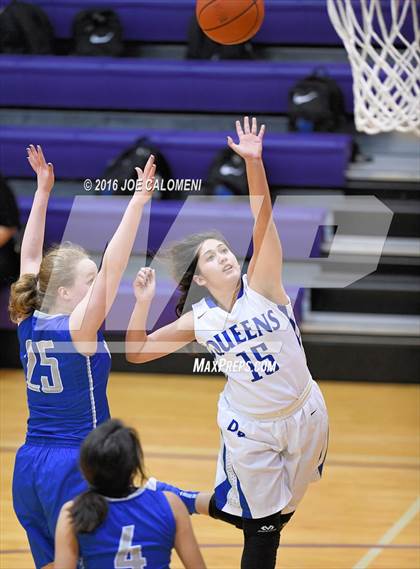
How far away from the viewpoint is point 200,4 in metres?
4.42

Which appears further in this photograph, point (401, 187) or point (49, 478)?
point (401, 187)

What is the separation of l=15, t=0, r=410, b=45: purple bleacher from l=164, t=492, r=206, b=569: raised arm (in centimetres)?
643

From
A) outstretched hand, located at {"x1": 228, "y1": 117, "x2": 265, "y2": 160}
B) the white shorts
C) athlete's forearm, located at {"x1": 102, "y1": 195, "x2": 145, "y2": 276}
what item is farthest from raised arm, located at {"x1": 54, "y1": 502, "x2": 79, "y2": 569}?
outstretched hand, located at {"x1": 228, "y1": 117, "x2": 265, "y2": 160}

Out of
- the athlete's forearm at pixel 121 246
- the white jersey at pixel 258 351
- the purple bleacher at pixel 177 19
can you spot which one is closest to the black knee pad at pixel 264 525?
the white jersey at pixel 258 351

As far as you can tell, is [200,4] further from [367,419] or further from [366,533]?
[367,419]

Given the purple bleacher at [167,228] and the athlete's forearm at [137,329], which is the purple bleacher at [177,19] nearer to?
the purple bleacher at [167,228]

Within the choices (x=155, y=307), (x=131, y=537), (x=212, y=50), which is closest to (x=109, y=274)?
(x=131, y=537)

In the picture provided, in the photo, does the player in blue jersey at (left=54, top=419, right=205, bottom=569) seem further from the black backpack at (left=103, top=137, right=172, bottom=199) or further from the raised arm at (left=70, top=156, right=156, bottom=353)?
the black backpack at (left=103, top=137, right=172, bottom=199)

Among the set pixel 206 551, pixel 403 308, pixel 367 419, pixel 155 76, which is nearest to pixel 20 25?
pixel 155 76

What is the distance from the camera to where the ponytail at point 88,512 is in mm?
2652

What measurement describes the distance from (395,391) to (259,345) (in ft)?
11.6

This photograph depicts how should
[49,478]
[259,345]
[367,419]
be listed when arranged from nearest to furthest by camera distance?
[49,478] < [259,345] < [367,419]

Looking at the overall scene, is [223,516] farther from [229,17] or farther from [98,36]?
[98,36]

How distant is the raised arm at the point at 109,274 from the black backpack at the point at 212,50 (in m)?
5.65
